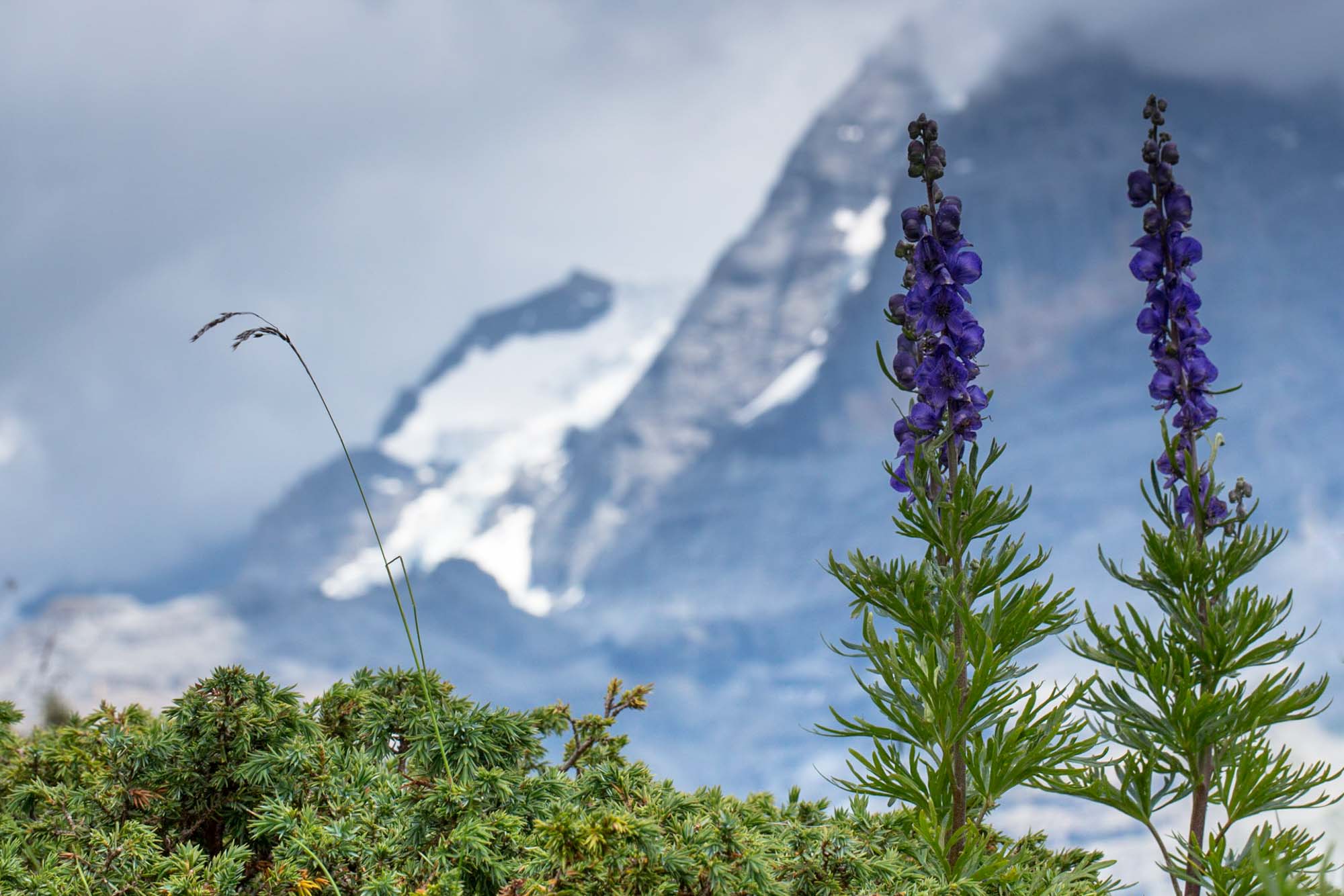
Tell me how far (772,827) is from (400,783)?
1464mm

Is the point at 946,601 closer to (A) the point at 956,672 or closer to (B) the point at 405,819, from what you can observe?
(A) the point at 956,672

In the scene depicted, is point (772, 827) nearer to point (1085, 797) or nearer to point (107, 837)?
point (1085, 797)

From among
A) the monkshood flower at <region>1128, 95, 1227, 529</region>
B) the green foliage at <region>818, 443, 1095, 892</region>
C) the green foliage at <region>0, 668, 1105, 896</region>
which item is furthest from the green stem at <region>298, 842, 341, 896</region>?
the monkshood flower at <region>1128, 95, 1227, 529</region>

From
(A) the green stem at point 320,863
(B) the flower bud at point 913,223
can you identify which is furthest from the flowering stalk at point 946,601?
(A) the green stem at point 320,863

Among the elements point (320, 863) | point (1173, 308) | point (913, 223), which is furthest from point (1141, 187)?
point (320, 863)

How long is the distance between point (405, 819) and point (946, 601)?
2.22 m

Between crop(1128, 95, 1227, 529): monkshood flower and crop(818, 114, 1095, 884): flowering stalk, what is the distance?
812 millimetres

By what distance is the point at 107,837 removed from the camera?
375 cm

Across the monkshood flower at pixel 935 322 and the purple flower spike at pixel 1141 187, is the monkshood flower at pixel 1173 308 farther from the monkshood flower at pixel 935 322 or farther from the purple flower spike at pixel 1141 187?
the monkshood flower at pixel 935 322

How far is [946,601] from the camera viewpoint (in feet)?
13.8

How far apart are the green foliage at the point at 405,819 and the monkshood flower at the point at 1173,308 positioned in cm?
178

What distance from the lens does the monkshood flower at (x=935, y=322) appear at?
4.33 metres

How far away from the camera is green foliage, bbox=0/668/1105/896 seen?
306 cm

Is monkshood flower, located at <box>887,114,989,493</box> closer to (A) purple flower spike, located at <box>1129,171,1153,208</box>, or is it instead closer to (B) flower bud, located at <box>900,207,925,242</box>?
(B) flower bud, located at <box>900,207,925,242</box>
